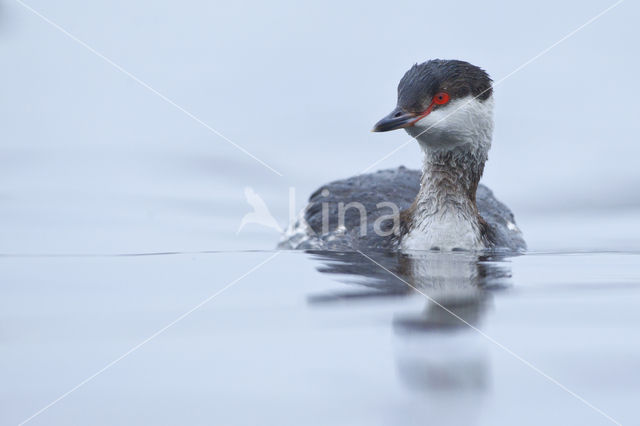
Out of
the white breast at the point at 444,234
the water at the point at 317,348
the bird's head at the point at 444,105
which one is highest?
the bird's head at the point at 444,105

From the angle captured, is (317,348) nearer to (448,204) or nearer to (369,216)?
(448,204)

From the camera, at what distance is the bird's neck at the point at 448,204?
556 cm

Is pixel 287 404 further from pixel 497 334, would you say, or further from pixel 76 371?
pixel 497 334

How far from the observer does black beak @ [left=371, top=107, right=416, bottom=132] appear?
5262mm

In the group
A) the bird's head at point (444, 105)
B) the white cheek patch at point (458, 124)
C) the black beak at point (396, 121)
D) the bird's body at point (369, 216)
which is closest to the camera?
the black beak at point (396, 121)

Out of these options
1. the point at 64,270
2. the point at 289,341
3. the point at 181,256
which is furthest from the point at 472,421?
the point at 181,256

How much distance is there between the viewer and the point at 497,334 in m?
2.60

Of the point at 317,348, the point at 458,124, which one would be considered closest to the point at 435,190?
the point at 458,124

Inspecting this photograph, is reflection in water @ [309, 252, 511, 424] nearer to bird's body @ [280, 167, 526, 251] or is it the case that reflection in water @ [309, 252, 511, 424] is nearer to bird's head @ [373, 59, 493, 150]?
bird's body @ [280, 167, 526, 251]

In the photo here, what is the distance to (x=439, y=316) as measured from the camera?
2838mm

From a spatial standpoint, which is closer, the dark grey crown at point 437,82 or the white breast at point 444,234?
the dark grey crown at point 437,82

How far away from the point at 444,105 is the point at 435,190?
0.67m

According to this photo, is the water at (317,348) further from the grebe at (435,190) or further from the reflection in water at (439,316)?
the grebe at (435,190)

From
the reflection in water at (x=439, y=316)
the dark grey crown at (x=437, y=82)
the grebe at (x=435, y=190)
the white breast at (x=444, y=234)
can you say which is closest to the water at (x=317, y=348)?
the reflection in water at (x=439, y=316)
